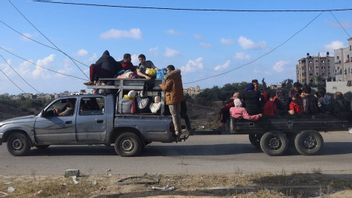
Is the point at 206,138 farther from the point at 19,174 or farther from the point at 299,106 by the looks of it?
the point at 19,174

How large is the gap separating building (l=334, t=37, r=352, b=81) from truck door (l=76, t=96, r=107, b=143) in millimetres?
103788

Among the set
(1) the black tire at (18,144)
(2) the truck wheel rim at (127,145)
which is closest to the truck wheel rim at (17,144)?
(1) the black tire at (18,144)

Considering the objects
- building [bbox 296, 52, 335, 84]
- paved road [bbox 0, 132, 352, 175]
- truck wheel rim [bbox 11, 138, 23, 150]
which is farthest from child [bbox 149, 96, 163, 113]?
building [bbox 296, 52, 335, 84]

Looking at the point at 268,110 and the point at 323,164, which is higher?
the point at 268,110

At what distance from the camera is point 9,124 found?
14.9 meters

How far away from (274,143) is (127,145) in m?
3.91

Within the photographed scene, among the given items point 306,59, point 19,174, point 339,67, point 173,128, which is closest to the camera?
point 19,174

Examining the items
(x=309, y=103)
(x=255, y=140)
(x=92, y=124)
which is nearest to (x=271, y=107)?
(x=309, y=103)

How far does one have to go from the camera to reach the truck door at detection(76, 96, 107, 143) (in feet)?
47.6

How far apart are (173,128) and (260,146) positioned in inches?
107

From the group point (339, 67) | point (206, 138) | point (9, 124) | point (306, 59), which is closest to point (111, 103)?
point (9, 124)

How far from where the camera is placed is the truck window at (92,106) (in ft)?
48.0

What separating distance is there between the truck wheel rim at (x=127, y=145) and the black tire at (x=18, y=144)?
101 inches

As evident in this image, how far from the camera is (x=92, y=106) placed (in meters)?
14.8
